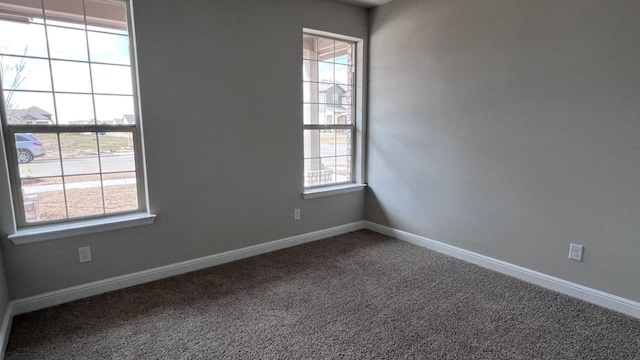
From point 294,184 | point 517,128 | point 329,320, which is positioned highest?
point 517,128

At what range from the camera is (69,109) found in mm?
2496

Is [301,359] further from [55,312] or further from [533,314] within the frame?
[55,312]

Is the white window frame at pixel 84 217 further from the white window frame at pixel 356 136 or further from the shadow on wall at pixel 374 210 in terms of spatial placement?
the shadow on wall at pixel 374 210

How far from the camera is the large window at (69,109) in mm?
2320

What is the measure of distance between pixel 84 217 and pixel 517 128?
3.49 meters

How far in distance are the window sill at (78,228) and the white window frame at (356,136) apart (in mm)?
1606

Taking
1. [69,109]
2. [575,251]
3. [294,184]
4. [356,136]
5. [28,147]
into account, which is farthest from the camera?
[356,136]

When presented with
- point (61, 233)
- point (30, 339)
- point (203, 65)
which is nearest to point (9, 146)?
point (61, 233)

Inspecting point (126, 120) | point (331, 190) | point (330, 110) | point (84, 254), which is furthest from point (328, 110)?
point (84, 254)

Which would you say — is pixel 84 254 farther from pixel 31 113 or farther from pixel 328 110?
pixel 328 110

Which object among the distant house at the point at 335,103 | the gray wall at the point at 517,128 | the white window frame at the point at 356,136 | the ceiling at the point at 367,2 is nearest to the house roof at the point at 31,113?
the white window frame at the point at 356,136

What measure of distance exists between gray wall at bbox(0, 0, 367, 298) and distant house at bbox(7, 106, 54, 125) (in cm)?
62

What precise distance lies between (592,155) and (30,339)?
12.7 ft

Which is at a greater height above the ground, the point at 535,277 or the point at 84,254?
the point at 84,254
